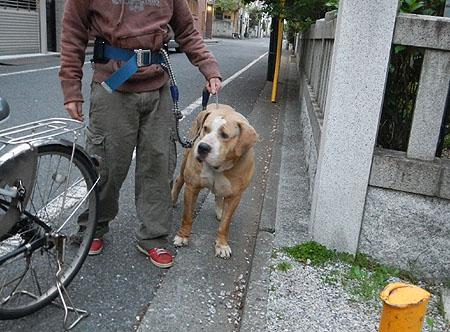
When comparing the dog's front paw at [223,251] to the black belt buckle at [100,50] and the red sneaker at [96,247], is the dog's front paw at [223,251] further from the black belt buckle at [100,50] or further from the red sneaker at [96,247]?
the black belt buckle at [100,50]

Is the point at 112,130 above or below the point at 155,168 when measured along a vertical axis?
above

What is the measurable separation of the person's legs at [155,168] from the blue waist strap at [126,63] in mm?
193

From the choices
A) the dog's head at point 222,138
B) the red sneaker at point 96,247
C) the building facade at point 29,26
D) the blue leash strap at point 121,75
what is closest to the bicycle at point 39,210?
the red sneaker at point 96,247

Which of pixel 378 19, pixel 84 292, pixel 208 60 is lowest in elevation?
pixel 84 292

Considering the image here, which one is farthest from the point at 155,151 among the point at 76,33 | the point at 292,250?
the point at 292,250

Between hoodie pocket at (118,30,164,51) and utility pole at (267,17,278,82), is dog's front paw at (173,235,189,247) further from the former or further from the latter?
utility pole at (267,17,278,82)

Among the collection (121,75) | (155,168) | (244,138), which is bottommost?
(155,168)

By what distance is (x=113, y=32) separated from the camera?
278cm

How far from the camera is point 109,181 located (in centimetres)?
312

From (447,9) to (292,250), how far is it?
1.91 metres

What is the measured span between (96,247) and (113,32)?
146 cm

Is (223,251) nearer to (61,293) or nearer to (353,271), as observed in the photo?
(353,271)

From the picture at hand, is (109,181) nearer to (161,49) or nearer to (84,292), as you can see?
(84,292)

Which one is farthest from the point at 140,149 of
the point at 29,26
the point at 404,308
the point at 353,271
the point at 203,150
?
the point at 29,26
